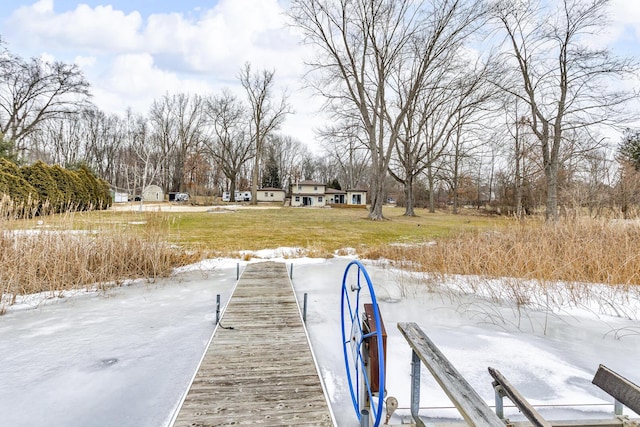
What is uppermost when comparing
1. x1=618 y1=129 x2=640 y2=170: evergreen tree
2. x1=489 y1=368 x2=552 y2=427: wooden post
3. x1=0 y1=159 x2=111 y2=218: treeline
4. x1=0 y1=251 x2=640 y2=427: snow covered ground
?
x1=618 y1=129 x2=640 y2=170: evergreen tree

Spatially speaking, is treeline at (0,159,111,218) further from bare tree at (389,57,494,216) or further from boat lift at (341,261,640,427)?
bare tree at (389,57,494,216)

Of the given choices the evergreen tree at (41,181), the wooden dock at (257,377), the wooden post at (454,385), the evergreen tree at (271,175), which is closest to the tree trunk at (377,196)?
the wooden dock at (257,377)

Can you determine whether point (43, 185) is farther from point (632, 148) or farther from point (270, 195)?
point (270, 195)

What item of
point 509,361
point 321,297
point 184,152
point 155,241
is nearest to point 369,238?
point 321,297

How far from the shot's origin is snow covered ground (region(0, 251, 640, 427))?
221 cm

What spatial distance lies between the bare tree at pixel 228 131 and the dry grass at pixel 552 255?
1252 inches

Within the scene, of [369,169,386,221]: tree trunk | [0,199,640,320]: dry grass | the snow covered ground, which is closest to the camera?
the snow covered ground

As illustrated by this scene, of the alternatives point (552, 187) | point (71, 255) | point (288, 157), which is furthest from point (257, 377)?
point (288, 157)

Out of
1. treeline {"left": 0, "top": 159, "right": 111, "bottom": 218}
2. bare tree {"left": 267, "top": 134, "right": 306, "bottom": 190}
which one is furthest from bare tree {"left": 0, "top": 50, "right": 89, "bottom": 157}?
bare tree {"left": 267, "top": 134, "right": 306, "bottom": 190}

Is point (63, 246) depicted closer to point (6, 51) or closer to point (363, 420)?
point (363, 420)

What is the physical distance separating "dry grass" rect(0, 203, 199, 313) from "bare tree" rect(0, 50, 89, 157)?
20401 mm

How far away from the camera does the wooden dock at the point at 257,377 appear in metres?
1.91

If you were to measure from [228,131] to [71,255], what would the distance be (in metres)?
33.5

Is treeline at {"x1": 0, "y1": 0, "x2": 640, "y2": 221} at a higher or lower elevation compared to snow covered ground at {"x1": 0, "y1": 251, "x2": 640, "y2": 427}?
higher
